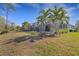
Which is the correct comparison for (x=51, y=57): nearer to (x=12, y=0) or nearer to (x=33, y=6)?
(x=33, y=6)

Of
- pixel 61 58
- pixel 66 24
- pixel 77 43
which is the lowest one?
pixel 61 58

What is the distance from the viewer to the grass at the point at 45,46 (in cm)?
223

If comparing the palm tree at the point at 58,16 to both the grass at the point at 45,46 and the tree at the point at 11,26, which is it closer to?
the grass at the point at 45,46

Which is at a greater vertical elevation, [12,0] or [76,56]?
[12,0]

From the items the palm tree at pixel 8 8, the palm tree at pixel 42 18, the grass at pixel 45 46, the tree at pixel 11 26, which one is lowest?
the grass at pixel 45 46

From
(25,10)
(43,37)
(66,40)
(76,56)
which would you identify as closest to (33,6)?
(25,10)

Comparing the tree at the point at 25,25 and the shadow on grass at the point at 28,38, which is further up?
the tree at the point at 25,25

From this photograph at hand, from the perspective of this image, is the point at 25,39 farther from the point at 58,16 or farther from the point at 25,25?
the point at 58,16

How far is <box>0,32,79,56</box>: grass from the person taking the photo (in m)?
2.23

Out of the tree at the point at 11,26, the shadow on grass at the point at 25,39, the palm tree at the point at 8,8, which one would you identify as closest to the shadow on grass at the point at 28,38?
the shadow on grass at the point at 25,39

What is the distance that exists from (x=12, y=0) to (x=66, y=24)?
555 millimetres

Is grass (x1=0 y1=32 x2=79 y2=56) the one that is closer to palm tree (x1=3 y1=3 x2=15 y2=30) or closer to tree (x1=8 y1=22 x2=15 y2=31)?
tree (x1=8 y1=22 x2=15 y2=31)

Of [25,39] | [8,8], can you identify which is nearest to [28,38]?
[25,39]

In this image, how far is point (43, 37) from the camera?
2275 mm
